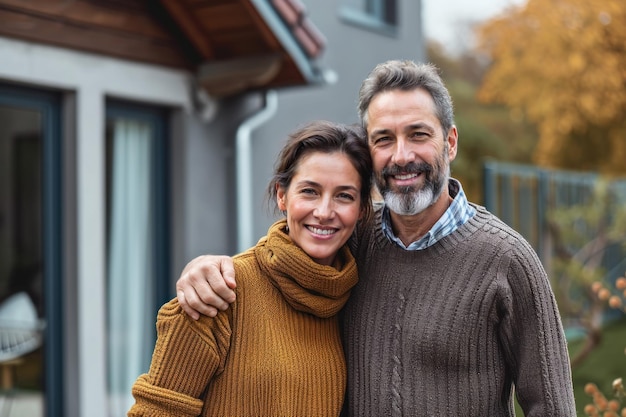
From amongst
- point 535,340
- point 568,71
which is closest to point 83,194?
point 535,340

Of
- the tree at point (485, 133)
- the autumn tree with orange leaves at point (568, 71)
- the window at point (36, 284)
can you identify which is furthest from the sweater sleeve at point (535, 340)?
the tree at point (485, 133)

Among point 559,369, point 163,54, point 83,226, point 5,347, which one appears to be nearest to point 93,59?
point 163,54

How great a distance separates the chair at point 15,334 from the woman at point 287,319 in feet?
10.6

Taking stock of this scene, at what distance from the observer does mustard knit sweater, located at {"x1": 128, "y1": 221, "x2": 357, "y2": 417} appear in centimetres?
254

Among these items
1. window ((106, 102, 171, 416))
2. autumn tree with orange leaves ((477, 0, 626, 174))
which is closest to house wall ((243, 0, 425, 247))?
window ((106, 102, 171, 416))

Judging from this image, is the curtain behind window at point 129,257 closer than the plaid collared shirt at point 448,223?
No

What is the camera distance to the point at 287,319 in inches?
107

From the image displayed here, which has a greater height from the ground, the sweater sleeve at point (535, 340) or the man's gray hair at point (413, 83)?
the man's gray hair at point (413, 83)

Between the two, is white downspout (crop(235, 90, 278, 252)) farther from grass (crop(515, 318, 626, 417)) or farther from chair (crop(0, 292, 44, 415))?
grass (crop(515, 318, 626, 417))

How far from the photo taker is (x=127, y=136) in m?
6.22

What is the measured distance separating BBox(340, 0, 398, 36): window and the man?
578 centimetres

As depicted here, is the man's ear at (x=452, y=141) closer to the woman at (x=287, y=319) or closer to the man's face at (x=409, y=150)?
the man's face at (x=409, y=150)

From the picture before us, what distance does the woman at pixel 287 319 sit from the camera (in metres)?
2.55

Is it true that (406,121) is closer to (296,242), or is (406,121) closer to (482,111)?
(296,242)
